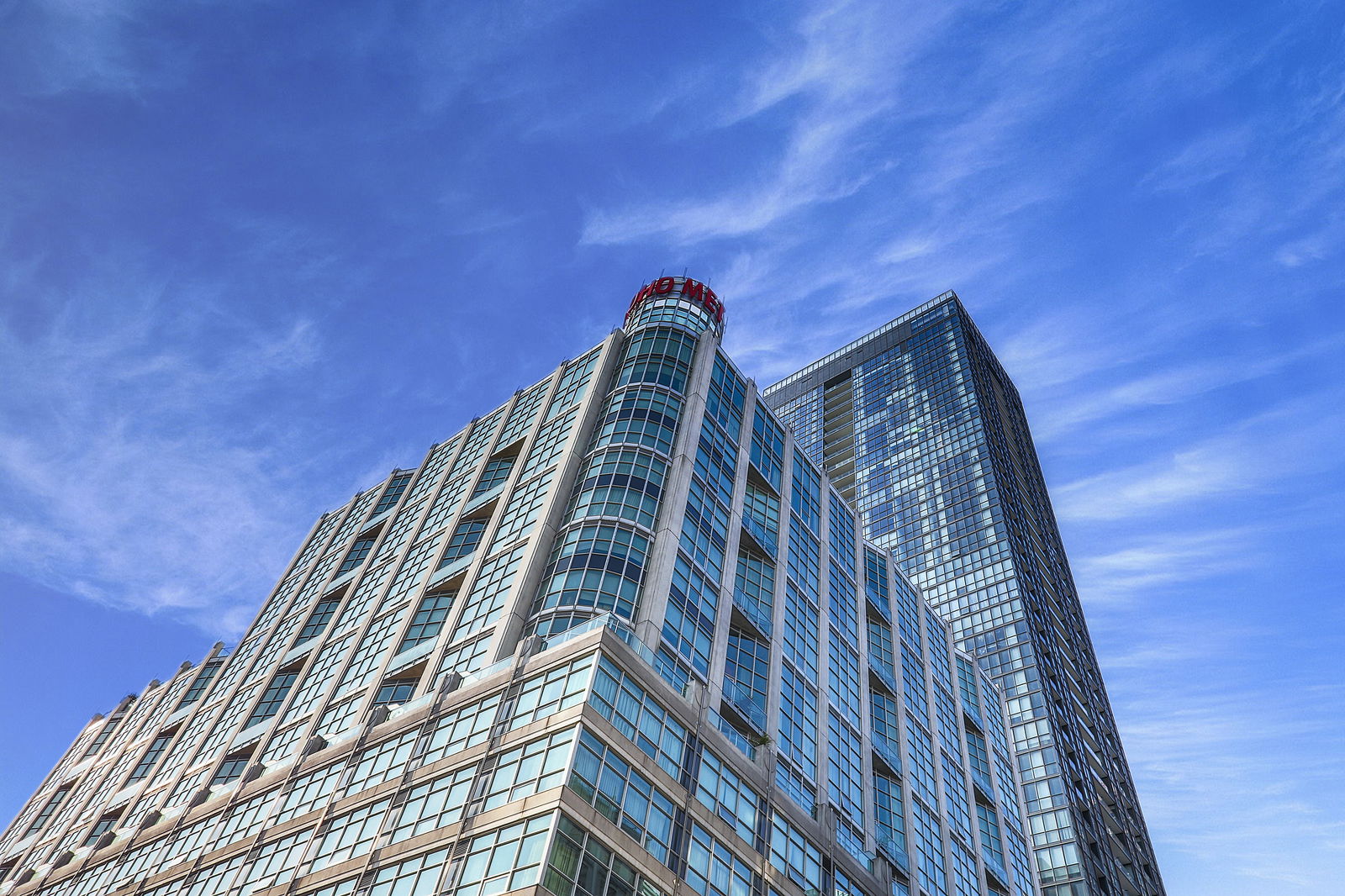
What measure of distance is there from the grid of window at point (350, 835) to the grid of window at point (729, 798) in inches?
586

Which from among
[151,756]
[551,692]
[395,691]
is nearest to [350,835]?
[551,692]

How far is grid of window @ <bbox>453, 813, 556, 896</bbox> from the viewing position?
4003cm

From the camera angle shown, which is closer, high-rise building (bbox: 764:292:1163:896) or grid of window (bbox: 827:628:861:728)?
grid of window (bbox: 827:628:861:728)

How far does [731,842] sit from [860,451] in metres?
120

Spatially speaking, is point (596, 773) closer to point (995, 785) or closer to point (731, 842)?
point (731, 842)

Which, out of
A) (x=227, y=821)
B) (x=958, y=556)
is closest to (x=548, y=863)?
(x=227, y=821)

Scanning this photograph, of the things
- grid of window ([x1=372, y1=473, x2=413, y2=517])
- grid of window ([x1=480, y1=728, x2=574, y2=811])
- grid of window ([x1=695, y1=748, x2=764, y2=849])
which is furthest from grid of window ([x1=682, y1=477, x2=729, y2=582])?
grid of window ([x1=372, y1=473, x2=413, y2=517])

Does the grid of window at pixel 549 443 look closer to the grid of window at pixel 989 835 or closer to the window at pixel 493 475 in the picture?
the window at pixel 493 475

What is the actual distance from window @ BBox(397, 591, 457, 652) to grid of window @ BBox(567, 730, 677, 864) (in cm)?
2043

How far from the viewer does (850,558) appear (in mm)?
86125

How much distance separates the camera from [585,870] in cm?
4103

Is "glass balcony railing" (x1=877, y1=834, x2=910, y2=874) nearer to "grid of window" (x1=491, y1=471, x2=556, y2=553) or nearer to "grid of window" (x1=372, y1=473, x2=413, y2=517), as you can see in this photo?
"grid of window" (x1=491, y1=471, x2=556, y2=553)

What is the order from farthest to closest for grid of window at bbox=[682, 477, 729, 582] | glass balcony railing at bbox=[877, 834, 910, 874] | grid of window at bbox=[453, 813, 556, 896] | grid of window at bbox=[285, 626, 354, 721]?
grid of window at bbox=[285, 626, 354, 721], glass balcony railing at bbox=[877, 834, 910, 874], grid of window at bbox=[682, 477, 729, 582], grid of window at bbox=[453, 813, 556, 896]

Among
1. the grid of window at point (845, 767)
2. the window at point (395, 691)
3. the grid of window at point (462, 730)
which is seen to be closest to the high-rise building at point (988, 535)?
the grid of window at point (845, 767)
